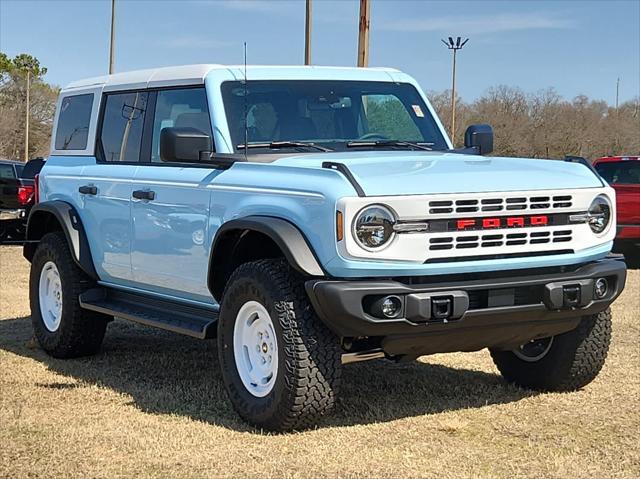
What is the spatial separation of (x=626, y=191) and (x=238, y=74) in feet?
33.1

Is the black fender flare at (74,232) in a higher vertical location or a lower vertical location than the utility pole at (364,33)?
lower

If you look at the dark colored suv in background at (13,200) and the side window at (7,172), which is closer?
the dark colored suv in background at (13,200)

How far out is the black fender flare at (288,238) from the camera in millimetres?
5270

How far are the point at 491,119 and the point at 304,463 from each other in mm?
64982

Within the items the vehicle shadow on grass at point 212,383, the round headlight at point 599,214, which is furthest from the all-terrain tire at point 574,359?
the round headlight at point 599,214

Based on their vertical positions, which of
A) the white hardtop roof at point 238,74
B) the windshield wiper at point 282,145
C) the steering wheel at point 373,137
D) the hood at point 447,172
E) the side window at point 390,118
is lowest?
the hood at point 447,172

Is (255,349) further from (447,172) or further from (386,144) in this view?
(386,144)

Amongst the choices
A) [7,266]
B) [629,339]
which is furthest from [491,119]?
[629,339]

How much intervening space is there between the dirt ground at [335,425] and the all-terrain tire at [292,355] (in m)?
0.13

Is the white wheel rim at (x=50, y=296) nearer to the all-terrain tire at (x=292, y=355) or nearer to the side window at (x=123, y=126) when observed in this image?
the side window at (x=123, y=126)

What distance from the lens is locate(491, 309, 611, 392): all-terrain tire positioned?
6348 millimetres

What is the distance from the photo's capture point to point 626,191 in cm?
1552

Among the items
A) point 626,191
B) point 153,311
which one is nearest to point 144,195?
point 153,311

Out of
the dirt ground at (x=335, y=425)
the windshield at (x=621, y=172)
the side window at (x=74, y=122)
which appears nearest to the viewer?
the dirt ground at (x=335, y=425)
